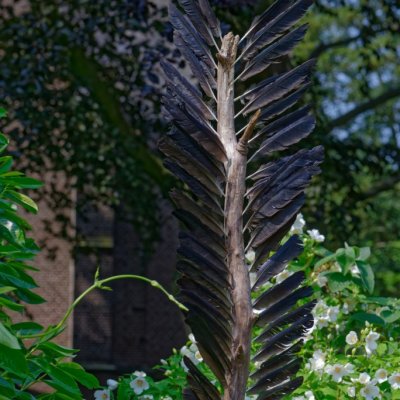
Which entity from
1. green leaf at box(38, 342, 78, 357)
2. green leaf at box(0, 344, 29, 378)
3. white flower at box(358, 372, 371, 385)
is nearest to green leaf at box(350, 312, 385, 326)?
white flower at box(358, 372, 371, 385)

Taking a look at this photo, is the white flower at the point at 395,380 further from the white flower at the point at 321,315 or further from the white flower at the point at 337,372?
the white flower at the point at 321,315

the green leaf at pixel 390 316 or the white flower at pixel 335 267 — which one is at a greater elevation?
the white flower at pixel 335 267

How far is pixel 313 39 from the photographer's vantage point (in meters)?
23.0

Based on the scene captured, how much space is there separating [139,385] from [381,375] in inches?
34.2

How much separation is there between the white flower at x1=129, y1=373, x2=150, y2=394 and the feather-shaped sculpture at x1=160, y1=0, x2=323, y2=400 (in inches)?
56.7

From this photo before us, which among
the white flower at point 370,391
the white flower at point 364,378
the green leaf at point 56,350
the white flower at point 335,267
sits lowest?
the white flower at point 370,391

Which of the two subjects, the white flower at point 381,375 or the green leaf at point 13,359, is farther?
the white flower at point 381,375

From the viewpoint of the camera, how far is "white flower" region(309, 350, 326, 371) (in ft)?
11.8

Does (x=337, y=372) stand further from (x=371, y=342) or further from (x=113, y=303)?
(x=113, y=303)

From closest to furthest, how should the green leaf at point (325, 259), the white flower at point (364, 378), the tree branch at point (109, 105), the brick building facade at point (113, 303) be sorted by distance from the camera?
the white flower at point (364, 378) → the green leaf at point (325, 259) → the tree branch at point (109, 105) → the brick building facade at point (113, 303)

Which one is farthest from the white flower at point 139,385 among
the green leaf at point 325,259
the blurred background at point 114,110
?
the blurred background at point 114,110

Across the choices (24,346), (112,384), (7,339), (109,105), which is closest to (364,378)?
(112,384)

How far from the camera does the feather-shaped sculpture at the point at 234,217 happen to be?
208 cm

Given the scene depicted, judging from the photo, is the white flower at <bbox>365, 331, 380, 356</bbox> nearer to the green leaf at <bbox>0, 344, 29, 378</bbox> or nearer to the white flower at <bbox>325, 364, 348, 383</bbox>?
the white flower at <bbox>325, 364, 348, 383</bbox>
